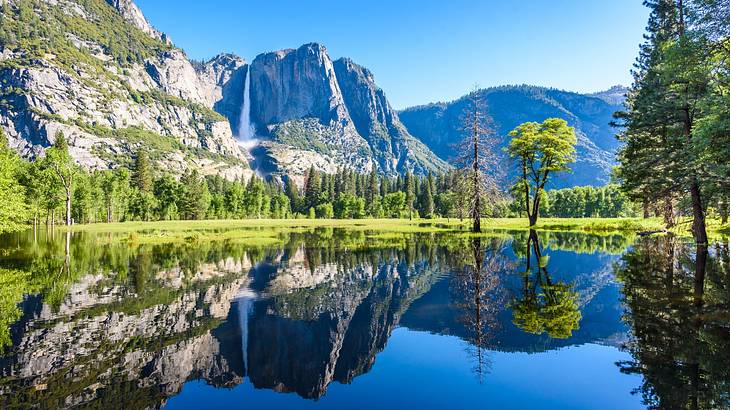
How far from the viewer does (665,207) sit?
118 ft

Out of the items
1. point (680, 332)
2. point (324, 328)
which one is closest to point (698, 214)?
point (680, 332)

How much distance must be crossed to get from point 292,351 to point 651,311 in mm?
10714

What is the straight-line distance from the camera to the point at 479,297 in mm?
15016

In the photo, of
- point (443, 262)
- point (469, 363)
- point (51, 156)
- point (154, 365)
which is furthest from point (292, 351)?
point (51, 156)

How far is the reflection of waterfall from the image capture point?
9.80 m

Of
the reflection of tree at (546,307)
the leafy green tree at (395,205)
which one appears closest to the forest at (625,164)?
the leafy green tree at (395,205)

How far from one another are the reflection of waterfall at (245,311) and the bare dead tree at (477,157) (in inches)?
1185

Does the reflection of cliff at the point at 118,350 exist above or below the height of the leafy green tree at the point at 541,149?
below

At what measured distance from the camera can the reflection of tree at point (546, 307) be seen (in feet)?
36.4

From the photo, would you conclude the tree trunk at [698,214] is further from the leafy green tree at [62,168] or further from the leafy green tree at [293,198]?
the leafy green tree at [293,198]

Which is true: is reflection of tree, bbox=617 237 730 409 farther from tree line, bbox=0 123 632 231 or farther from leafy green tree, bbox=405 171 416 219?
leafy green tree, bbox=405 171 416 219

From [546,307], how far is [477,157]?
30847 mm

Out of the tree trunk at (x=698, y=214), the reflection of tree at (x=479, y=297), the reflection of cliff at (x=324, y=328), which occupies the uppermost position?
the tree trunk at (x=698, y=214)

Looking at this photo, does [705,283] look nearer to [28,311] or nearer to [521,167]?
[28,311]
